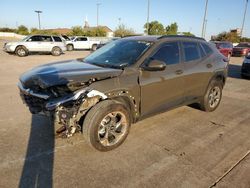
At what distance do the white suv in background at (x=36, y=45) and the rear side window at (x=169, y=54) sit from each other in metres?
16.4

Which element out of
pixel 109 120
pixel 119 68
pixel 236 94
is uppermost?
pixel 119 68

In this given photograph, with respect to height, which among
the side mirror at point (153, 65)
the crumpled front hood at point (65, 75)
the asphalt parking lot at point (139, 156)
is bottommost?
the asphalt parking lot at point (139, 156)

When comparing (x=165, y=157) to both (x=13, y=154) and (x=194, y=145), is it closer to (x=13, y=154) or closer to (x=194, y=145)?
(x=194, y=145)

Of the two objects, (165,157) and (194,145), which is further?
(194,145)

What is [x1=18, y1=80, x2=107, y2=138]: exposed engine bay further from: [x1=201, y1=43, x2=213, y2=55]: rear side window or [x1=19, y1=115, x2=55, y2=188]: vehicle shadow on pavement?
[x1=201, y1=43, x2=213, y2=55]: rear side window

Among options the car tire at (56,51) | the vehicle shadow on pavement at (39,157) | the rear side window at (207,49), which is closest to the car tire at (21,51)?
the car tire at (56,51)

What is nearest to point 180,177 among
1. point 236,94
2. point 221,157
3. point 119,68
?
point 221,157

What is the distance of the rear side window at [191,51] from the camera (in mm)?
4891

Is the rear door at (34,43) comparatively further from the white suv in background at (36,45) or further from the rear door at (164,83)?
the rear door at (164,83)

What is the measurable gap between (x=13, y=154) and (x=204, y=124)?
366 cm

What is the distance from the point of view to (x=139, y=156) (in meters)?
3.61

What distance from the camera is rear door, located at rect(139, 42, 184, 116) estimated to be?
4.07m

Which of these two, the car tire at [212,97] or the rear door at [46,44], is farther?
the rear door at [46,44]

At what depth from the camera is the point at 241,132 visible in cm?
462
